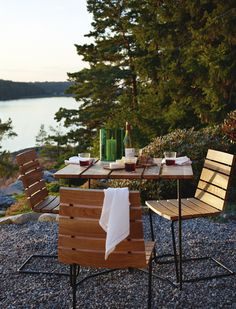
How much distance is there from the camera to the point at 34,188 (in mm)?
3633

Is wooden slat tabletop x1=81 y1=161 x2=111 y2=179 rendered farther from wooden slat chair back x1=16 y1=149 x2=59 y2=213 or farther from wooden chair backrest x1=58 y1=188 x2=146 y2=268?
wooden chair backrest x1=58 y1=188 x2=146 y2=268

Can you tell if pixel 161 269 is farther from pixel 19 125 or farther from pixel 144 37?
pixel 19 125

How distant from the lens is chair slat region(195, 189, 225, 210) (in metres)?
3.29

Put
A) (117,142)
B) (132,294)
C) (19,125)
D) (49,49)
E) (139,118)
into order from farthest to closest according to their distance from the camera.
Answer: (19,125) < (49,49) < (139,118) < (117,142) < (132,294)

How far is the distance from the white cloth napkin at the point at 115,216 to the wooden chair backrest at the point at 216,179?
125 centimetres

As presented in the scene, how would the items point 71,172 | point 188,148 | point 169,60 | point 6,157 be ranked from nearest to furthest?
point 71,172 → point 188,148 → point 169,60 → point 6,157

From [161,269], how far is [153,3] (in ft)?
32.8

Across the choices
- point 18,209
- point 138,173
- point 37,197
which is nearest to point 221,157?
point 138,173

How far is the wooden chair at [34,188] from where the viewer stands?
11.3ft

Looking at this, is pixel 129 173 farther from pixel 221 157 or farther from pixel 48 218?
pixel 48 218

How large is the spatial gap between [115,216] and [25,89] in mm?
32688

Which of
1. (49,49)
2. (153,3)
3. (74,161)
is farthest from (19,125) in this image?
(74,161)

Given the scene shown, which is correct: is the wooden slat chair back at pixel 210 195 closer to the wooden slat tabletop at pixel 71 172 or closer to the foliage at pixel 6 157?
the wooden slat tabletop at pixel 71 172

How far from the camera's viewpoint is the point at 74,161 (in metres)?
3.56
